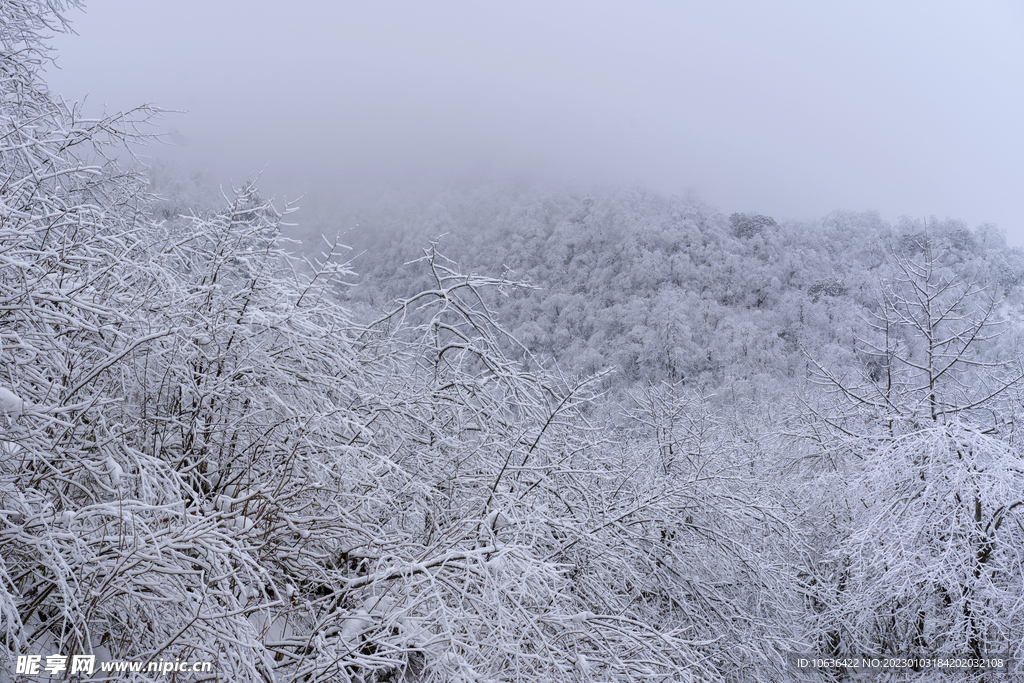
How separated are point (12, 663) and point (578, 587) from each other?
3.76 meters

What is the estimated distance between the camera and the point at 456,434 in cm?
524

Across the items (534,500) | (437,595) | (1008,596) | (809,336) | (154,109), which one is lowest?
(809,336)

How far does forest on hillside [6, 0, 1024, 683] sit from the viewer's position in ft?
8.86

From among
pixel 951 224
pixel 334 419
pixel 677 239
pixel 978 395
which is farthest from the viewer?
pixel 677 239

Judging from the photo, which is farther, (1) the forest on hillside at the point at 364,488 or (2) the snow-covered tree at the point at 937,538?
(2) the snow-covered tree at the point at 937,538

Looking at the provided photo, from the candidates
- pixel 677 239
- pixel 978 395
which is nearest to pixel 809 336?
pixel 677 239

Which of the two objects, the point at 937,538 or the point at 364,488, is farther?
the point at 937,538

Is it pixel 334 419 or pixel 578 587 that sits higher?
pixel 334 419

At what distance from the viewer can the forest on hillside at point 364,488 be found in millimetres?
2699

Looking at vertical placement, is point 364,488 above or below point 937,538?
above

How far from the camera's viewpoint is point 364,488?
3.98 meters

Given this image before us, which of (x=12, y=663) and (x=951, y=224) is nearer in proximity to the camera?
(x=12, y=663)

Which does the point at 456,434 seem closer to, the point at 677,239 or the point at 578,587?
Answer: the point at 578,587

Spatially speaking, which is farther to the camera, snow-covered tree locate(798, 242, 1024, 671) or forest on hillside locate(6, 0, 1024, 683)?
snow-covered tree locate(798, 242, 1024, 671)
